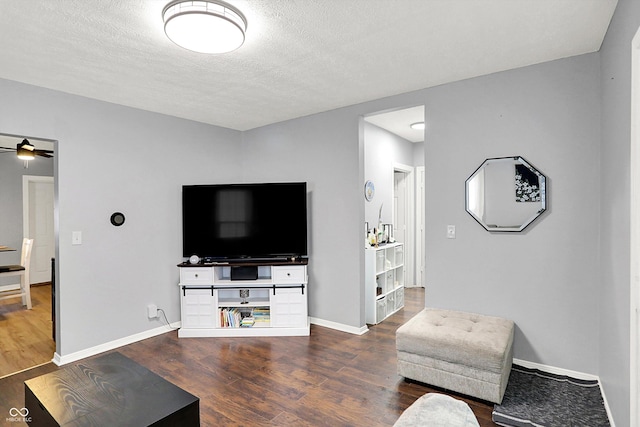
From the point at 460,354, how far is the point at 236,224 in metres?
2.62

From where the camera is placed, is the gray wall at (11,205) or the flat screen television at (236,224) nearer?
the flat screen television at (236,224)

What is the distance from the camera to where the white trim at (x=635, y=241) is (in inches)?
61.9

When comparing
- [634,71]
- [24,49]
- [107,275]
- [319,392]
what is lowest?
[319,392]

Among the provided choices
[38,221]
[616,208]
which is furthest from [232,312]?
[38,221]

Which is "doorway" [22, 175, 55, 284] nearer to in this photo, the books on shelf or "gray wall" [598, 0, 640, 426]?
the books on shelf

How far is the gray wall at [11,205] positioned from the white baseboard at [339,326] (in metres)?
5.62

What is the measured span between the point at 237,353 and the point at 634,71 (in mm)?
3447

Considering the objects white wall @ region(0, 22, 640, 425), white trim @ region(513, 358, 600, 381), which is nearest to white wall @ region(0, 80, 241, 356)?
white wall @ region(0, 22, 640, 425)

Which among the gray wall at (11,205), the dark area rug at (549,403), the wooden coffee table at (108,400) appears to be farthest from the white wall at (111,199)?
the gray wall at (11,205)

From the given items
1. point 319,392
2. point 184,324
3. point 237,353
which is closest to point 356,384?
point 319,392

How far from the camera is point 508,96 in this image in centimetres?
285

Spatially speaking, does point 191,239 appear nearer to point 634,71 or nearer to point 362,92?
point 362,92

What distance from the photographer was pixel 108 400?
1705 mm

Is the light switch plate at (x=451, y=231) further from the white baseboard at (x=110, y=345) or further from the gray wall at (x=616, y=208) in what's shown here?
the white baseboard at (x=110, y=345)
